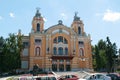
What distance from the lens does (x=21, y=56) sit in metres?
57.8

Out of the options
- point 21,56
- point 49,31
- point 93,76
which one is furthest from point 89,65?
point 93,76

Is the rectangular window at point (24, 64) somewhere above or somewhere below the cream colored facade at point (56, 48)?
below

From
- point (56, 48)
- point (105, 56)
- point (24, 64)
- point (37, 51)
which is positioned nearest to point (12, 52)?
point (24, 64)

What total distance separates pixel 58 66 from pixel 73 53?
17.1 ft

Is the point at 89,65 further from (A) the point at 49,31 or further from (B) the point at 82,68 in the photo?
(A) the point at 49,31

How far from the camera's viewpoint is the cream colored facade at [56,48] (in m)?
57.7

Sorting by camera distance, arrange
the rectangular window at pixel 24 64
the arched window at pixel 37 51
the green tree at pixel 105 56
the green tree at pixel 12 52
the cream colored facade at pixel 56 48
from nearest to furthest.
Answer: the green tree at pixel 12 52, the cream colored facade at pixel 56 48, the rectangular window at pixel 24 64, the arched window at pixel 37 51, the green tree at pixel 105 56

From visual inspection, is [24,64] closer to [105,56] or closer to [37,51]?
[37,51]

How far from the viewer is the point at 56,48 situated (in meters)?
59.1

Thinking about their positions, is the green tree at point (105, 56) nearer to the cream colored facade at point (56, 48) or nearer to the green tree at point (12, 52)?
the cream colored facade at point (56, 48)

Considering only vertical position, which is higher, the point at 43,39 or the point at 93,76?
the point at 43,39

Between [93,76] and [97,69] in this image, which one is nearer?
[93,76]

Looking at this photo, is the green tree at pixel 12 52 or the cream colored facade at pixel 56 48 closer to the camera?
the green tree at pixel 12 52

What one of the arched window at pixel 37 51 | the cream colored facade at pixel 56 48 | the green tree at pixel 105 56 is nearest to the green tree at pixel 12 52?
the cream colored facade at pixel 56 48
